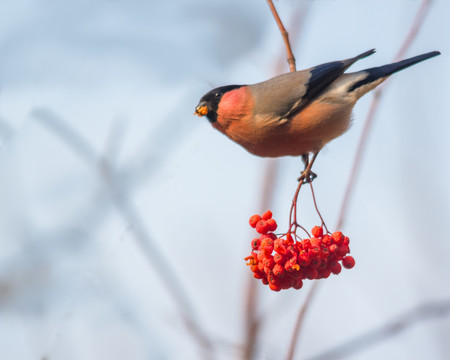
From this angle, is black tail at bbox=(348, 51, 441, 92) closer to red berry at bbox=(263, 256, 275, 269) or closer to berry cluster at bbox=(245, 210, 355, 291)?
berry cluster at bbox=(245, 210, 355, 291)

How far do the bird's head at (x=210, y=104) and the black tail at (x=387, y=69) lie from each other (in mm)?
735

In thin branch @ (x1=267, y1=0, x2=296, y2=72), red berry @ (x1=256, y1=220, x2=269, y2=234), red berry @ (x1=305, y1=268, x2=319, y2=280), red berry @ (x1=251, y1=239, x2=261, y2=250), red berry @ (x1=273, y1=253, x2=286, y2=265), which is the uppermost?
thin branch @ (x1=267, y1=0, x2=296, y2=72)

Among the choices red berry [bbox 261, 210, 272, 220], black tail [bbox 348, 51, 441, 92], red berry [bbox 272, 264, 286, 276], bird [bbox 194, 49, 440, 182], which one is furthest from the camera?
bird [bbox 194, 49, 440, 182]

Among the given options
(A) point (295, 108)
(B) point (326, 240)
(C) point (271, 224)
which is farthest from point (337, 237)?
(A) point (295, 108)

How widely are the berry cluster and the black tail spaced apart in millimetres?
971

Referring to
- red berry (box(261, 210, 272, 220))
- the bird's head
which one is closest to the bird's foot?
red berry (box(261, 210, 272, 220))

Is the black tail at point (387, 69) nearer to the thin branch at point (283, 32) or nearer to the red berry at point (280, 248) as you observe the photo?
the thin branch at point (283, 32)

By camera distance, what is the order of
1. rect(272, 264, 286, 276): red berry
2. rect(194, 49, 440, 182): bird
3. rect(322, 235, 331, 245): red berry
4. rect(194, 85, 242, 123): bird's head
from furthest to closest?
1. rect(194, 85, 242, 123): bird's head
2. rect(194, 49, 440, 182): bird
3. rect(322, 235, 331, 245): red berry
4. rect(272, 264, 286, 276): red berry

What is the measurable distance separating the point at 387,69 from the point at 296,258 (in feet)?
4.15

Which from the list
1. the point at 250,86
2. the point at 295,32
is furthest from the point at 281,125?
the point at 295,32

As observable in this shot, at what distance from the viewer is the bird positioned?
9.34 ft

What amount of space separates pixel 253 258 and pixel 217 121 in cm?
95

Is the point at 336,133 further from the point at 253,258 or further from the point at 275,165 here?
the point at 253,258

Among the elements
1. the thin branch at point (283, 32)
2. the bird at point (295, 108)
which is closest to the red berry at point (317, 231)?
the bird at point (295, 108)
